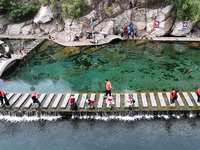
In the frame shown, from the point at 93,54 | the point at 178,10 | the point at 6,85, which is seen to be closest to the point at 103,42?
the point at 93,54

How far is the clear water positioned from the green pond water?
443 cm

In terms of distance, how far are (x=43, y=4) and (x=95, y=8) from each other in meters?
9.39

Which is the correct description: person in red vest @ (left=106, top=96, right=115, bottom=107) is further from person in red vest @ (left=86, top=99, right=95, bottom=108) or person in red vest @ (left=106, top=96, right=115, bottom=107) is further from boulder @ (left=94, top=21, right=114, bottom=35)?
boulder @ (left=94, top=21, right=114, bottom=35)

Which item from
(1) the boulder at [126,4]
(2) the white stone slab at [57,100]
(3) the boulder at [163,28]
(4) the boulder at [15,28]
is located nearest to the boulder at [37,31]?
(4) the boulder at [15,28]

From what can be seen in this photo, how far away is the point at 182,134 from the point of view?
1154cm

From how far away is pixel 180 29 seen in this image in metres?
27.0

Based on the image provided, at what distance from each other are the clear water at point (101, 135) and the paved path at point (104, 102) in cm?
94

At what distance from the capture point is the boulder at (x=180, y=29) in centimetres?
2669

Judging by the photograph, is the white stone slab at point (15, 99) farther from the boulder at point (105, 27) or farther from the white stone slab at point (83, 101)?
the boulder at point (105, 27)

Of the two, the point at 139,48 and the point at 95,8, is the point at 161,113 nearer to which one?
the point at 139,48

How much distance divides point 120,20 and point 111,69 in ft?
40.8

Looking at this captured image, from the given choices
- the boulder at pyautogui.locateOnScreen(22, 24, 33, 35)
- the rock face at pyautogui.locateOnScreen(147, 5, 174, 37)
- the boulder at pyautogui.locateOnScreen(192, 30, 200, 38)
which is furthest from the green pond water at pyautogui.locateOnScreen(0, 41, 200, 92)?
the boulder at pyautogui.locateOnScreen(22, 24, 33, 35)

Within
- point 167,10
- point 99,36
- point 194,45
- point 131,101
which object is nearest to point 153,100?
point 131,101

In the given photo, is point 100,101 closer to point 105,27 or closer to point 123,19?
point 105,27
